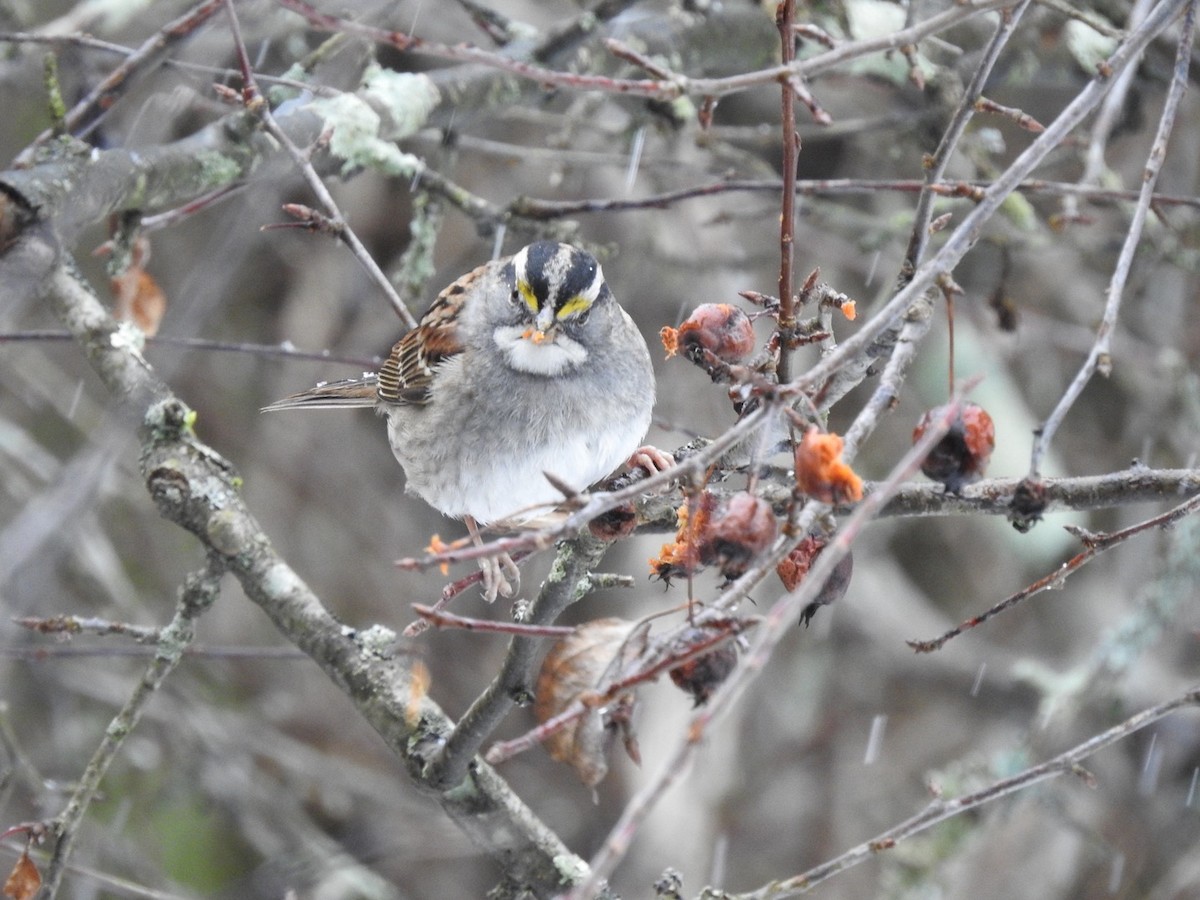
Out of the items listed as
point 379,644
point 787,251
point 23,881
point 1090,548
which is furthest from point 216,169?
point 1090,548

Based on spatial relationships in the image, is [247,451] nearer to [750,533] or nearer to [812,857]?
[812,857]

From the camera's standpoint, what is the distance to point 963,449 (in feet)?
5.58

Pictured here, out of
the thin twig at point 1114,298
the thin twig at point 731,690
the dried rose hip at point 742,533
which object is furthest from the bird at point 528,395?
Answer: the thin twig at point 731,690

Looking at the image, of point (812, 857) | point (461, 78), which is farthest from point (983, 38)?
point (812, 857)

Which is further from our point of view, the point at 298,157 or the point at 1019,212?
the point at 1019,212

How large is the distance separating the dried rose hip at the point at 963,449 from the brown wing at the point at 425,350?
1.88 meters

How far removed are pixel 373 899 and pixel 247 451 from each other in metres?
2.43

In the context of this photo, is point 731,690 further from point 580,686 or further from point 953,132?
point 953,132

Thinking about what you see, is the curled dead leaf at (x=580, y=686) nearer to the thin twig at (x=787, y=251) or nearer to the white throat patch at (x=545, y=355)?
the thin twig at (x=787, y=251)

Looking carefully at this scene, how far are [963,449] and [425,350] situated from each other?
2.07 meters

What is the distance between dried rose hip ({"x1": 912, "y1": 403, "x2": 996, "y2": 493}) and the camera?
170 centimetres

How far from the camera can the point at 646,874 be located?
5.33 m

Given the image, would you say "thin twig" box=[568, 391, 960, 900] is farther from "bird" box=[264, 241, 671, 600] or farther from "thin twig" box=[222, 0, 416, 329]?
"bird" box=[264, 241, 671, 600]

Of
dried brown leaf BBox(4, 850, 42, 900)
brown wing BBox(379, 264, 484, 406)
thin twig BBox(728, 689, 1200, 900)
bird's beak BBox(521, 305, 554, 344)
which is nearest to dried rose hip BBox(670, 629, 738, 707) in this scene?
thin twig BBox(728, 689, 1200, 900)
